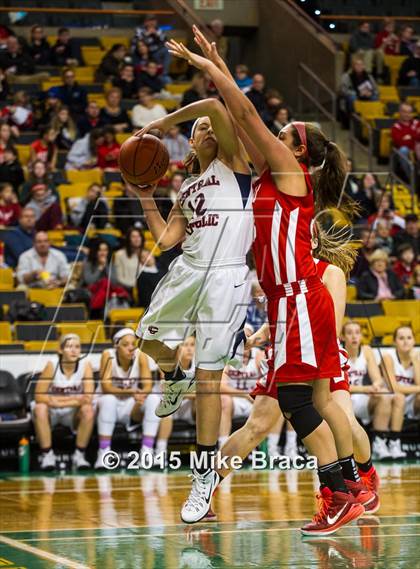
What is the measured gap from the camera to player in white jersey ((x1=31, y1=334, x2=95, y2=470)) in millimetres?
10023

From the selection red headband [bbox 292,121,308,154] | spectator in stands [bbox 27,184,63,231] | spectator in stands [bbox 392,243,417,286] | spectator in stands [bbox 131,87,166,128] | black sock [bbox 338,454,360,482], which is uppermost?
red headband [bbox 292,121,308,154]

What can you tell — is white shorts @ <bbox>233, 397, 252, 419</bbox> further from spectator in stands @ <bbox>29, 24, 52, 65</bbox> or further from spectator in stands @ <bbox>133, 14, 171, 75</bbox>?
spectator in stands @ <bbox>29, 24, 52, 65</bbox>

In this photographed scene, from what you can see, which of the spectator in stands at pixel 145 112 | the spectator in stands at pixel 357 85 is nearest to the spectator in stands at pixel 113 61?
the spectator in stands at pixel 145 112

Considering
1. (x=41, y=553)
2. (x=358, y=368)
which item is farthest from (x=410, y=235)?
(x=41, y=553)

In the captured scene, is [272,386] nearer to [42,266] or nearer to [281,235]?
[281,235]

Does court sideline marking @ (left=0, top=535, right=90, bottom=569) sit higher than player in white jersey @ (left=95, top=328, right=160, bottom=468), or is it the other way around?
court sideline marking @ (left=0, top=535, right=90, bottom=569)

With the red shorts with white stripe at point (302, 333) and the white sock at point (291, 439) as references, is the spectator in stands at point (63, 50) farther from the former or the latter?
the red shorts with white stripe at point (302, 333)

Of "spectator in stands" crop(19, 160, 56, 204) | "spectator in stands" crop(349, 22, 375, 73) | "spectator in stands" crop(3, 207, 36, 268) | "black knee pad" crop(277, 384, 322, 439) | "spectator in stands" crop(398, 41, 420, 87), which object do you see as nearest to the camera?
"black knee pad" crop(277, 384, 322, 439)

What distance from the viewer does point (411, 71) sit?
56.7ft

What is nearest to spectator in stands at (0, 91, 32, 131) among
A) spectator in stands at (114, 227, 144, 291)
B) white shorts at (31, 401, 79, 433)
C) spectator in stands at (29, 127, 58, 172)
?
spectator in stands at (29, 127, 58, 172)

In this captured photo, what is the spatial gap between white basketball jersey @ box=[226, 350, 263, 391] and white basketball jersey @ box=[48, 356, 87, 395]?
52.3 inches

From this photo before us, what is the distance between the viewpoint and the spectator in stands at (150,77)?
51.7ft

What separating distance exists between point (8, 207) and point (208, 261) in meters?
6.85

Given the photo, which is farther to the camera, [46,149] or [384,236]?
[46,149]
